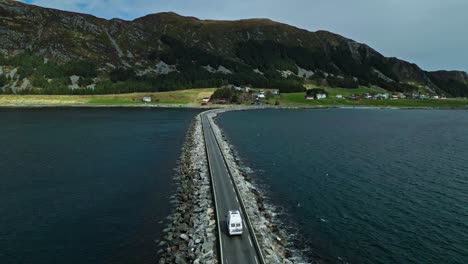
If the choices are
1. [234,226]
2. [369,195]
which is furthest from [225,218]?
[369,195]

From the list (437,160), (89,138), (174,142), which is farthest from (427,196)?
(89,138)

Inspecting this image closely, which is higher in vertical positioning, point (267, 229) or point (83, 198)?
point (267, 229)

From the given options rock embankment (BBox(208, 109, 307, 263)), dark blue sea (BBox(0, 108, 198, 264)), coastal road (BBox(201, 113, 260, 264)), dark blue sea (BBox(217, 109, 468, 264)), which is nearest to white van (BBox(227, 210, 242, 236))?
coastal road (BBox(201, 113, 260, 264))

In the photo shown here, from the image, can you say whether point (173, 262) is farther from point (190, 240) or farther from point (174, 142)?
point (174, 142)

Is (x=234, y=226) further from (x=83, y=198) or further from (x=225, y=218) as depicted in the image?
(x=83, y=198)

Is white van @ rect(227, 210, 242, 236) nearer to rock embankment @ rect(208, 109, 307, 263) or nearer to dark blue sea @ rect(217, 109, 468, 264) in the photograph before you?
rock embankment @ rect(208, 109, 307, 263)

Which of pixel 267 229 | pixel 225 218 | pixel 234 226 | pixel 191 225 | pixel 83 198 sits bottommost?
pixel 83 198
